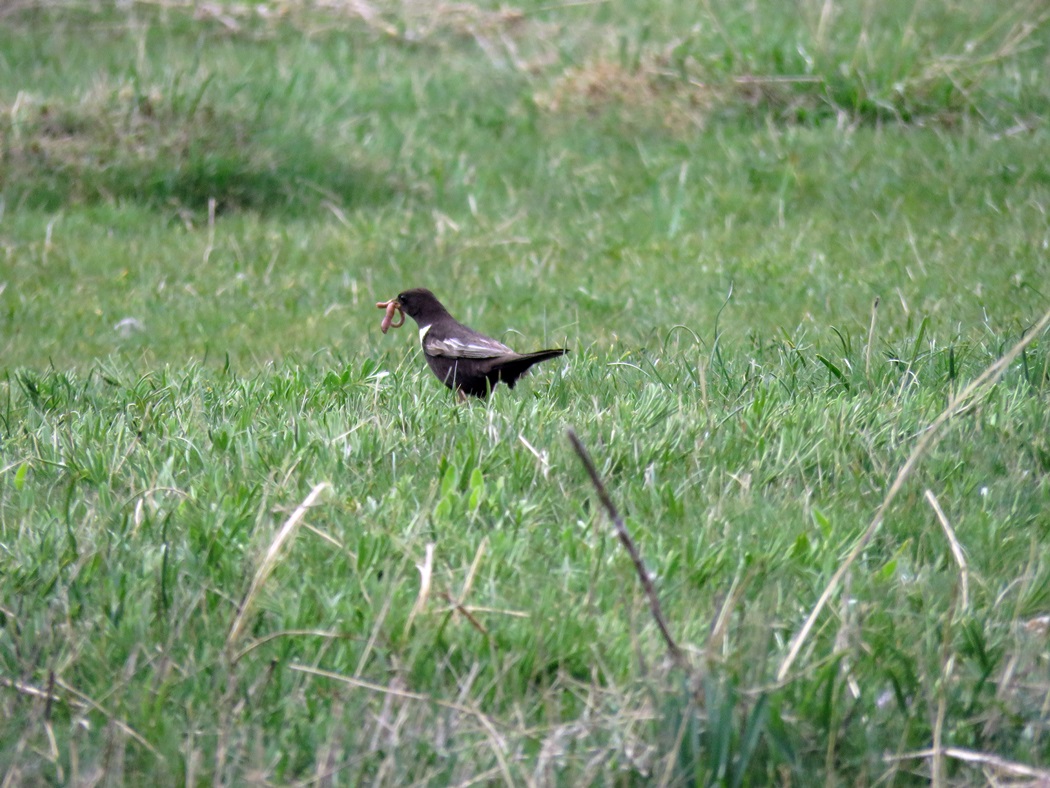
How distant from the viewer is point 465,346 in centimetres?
547

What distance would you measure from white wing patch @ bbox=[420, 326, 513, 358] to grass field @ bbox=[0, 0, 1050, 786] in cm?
20

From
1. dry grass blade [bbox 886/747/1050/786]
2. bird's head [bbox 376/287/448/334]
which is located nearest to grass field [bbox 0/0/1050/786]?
dry grass blade [bbox 886/747/1050/786]

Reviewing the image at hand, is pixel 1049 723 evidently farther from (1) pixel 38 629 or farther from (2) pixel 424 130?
(2) pixel 424 130

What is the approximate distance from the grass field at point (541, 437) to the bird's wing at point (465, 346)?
185mm

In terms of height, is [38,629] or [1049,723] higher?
[1049,723]

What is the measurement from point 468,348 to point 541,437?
1372mm

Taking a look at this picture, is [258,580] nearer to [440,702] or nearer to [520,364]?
[440,702]

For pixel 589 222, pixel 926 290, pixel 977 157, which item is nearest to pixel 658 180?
pixel 589 222

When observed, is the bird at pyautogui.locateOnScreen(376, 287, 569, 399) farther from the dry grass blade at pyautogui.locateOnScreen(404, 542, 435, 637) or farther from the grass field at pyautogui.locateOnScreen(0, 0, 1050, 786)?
the dry grass blade at pyautogui.locateOnScreen(404, 542, 435, 637)

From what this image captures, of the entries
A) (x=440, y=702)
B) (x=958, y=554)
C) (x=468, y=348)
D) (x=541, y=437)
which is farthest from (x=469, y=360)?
(x=440, y=702)

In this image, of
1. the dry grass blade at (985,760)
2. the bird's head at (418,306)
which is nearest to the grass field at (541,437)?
the dry grass blade at (985,760)

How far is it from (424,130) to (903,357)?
6576mm

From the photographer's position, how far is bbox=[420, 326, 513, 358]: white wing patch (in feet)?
17.7

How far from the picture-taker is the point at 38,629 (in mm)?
3014
